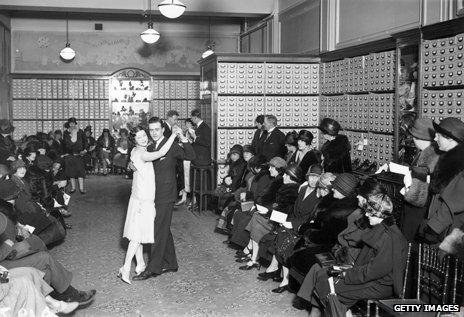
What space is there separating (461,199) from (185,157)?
3.26m

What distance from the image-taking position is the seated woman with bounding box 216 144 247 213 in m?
9.95

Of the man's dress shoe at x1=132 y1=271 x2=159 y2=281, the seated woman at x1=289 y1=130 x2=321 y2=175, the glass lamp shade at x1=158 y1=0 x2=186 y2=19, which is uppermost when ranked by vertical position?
the glass lamp shade at x1=158 y1=0 x2=186 y2=19

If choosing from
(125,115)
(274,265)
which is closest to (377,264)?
(274,265)

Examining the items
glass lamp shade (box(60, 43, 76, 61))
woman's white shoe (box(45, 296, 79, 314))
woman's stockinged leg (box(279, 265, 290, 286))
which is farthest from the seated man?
glass lamp shade (box(60, 43, 76, 61))

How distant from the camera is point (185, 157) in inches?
279

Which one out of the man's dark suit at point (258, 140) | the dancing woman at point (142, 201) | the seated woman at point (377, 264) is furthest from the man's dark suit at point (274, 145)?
the seated woman at point (377, 264)

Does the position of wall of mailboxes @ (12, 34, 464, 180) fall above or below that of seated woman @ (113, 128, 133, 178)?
above

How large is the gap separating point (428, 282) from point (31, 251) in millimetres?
3412

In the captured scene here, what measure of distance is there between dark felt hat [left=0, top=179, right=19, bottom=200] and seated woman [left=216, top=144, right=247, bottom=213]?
4.13 m

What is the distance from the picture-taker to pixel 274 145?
1046 cm

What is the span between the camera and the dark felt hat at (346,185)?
6.04 meters

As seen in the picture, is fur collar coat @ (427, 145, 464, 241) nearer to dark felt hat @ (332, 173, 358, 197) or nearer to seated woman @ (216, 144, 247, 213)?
dark felt hat @ (332, 173, 358, 197)

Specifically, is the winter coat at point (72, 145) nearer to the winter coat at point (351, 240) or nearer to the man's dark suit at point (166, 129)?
the man's dark suit at point (166, 129)

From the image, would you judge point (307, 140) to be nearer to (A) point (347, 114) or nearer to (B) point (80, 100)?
(A) point (347, 114)
